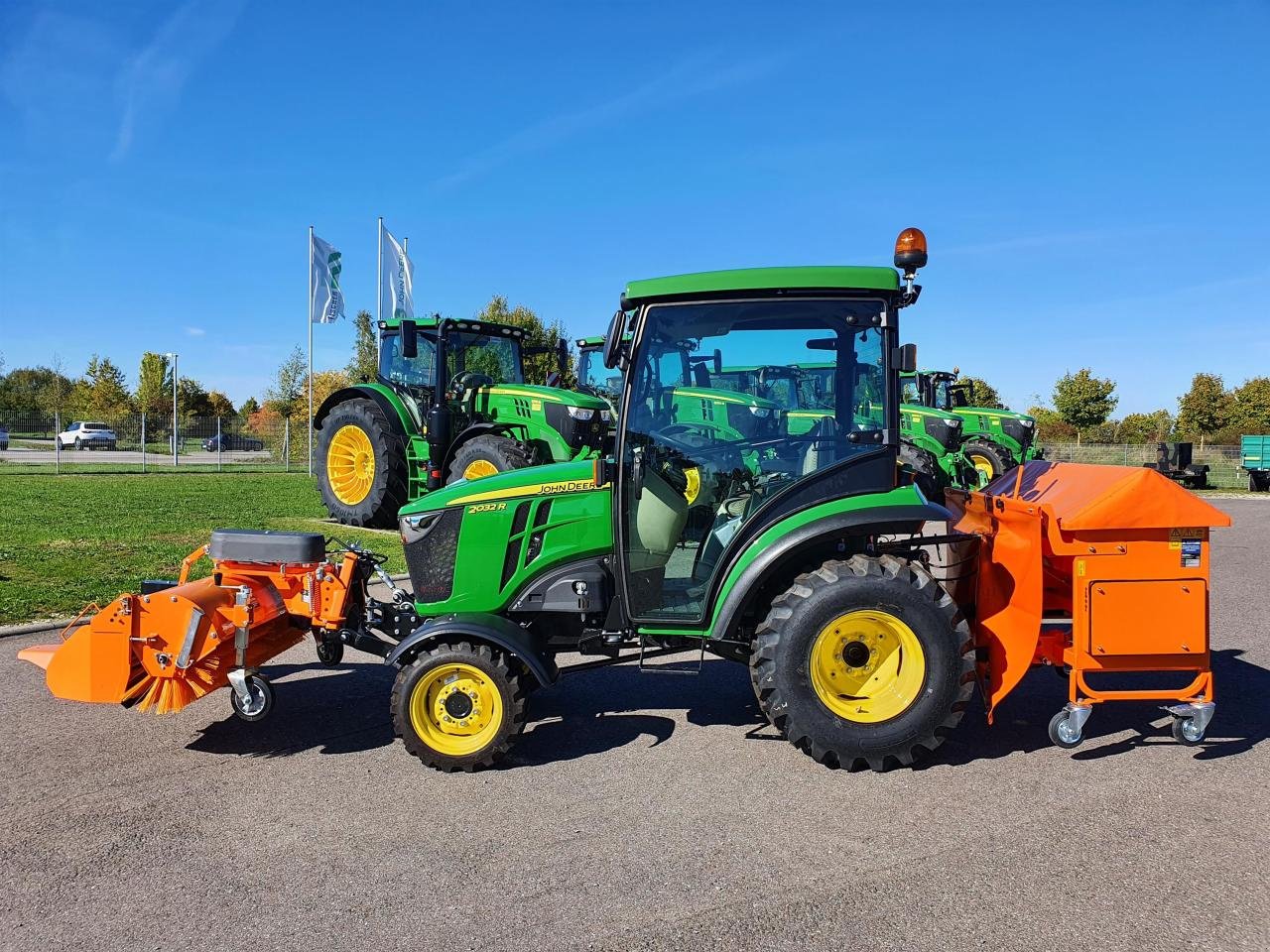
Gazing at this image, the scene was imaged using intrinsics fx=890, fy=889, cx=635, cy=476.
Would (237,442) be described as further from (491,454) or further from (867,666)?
(867,666)

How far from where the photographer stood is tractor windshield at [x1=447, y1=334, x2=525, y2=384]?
480 inches

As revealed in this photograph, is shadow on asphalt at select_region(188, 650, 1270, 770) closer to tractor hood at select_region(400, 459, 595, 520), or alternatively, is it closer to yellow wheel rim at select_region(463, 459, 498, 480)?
tractor hood at select_region(400, 459, 595, 520)

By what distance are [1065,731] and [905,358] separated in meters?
1.89

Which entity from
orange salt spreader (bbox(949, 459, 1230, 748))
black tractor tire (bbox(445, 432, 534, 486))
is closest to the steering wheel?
black tractor tire (bbox(445, 432, 534, 486))

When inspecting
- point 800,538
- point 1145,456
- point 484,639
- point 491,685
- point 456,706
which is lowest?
point 456,706

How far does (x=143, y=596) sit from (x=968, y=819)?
3.81m

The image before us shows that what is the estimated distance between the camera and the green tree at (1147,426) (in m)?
43.7

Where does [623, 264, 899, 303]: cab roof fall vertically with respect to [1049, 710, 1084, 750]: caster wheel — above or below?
above

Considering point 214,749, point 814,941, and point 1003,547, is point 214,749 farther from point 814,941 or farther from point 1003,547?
point 1003,547

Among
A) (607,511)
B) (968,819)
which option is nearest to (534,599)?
(607,511)

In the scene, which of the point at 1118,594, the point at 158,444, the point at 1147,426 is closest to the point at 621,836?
the point at 1118,594

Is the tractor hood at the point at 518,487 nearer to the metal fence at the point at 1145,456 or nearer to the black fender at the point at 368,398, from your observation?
the black fender at the point at 368,398

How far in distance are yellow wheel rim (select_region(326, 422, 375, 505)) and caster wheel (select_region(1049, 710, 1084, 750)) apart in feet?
32.4

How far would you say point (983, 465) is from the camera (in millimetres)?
17547
